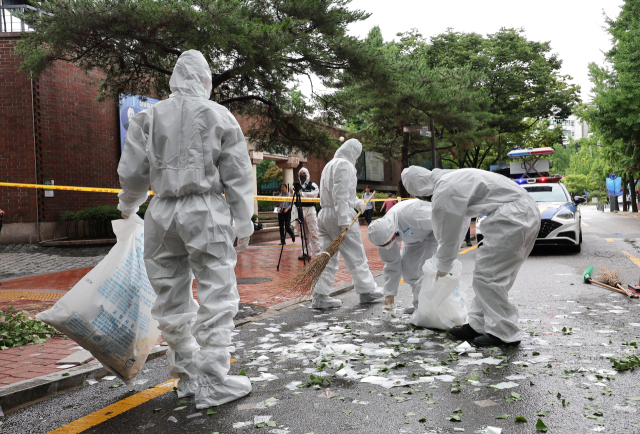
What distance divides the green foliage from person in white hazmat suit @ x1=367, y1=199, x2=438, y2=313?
3486 mm

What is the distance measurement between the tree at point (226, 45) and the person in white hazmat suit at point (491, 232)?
676cm

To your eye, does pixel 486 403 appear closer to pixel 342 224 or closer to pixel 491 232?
pixel 491 232

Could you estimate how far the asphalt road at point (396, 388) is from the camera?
10.0 feet

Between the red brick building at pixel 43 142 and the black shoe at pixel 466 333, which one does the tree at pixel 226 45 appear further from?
the black shoe at pixel 466 333

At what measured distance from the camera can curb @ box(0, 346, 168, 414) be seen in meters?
3.52

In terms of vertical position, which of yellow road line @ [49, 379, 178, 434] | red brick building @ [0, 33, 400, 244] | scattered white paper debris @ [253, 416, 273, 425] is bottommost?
yellow road line @ [49, 379, 178, 434]

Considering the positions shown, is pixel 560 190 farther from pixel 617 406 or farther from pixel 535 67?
pixel 535 67

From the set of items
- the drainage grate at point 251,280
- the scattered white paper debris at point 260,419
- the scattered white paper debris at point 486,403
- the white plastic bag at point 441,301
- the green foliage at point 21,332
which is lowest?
the drainage grate at point 251,280

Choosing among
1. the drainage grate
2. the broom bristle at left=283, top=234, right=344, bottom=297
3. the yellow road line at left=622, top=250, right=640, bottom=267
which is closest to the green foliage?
the broom bristle at left=283, top=234, right=344, bottom=297

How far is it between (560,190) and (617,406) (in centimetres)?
1096

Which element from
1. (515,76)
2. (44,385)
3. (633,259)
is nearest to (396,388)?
(44,385)

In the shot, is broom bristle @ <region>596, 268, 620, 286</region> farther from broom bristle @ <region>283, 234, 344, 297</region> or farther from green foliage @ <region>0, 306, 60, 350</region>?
green foliage @ <region>0, 306, 60, 350</region>

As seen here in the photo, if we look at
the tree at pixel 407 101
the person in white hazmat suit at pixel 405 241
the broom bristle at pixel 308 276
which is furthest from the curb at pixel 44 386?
the tree at pixel 407 101

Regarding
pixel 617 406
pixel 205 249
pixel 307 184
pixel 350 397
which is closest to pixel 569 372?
pixel 617 406
